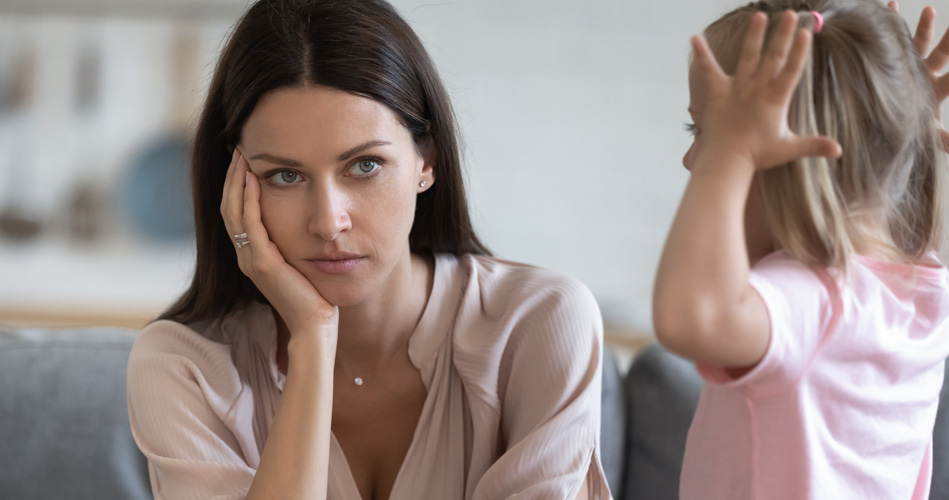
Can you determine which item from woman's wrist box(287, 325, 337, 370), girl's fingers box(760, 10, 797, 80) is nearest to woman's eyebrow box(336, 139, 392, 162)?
woman's wrist box(287, 325, 337, 370)

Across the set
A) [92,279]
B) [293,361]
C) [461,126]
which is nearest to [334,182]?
[293,361]

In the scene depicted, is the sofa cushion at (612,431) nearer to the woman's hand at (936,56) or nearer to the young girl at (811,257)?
the young girl at (811,257)

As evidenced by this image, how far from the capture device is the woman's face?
123cm

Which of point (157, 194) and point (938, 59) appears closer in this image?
point (938, 59)

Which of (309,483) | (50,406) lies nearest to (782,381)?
(309,483)

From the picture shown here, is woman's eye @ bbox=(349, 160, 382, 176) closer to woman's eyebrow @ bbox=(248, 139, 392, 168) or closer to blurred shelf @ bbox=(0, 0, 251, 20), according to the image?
woman's eyebrow @ bbox=(248, 139, 392, 168)

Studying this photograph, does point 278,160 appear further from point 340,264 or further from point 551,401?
point 551,401

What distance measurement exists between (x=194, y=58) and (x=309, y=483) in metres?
1.84

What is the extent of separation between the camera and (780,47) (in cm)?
76

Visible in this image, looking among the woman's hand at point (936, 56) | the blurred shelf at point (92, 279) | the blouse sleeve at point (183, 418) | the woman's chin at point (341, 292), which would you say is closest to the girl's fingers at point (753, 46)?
the woman's hand at point (936, 56)

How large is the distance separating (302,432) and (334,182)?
1.24 ft

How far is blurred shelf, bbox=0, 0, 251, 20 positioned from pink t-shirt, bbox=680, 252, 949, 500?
220 centimetres

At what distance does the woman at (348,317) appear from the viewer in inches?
49.8

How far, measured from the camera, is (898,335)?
0.91 m
